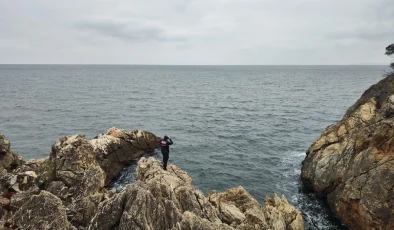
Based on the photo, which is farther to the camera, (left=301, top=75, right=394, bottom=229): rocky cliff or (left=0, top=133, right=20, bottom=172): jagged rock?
(left=0, top=133, right=20, bottom=172): jagged rock

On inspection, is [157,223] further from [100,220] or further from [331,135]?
[331,135]

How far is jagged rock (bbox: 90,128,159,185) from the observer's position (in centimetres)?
3544

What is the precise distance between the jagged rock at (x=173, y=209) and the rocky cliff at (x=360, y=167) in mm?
5611

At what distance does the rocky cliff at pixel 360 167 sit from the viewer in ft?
75.0

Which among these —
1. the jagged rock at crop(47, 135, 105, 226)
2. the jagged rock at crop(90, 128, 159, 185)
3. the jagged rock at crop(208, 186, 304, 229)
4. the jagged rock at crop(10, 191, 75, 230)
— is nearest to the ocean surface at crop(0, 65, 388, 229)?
the jagged rock at crop(90, 128, 159, 185)

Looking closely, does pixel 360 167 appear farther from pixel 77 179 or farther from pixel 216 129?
pixel 216 129

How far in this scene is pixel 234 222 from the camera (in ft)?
64.6

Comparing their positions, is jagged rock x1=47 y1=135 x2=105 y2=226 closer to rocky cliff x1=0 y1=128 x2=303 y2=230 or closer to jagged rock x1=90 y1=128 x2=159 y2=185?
rocky cliff x1=0 y1=128 x2=303 y2=230

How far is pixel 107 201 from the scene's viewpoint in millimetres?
15727

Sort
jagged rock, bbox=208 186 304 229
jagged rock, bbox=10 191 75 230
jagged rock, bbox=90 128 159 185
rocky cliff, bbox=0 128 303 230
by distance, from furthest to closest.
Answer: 1. jagged rock, bbox=90 128 159 185
2. jagged rock, bbox=208 186 304 229
3. rocky cliff, bbox=0 128 303 230
4. jagged rock, bbox=10 191 75 230

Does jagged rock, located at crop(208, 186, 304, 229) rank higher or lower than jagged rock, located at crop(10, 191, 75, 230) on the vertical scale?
lower

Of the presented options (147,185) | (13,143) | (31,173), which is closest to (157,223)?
(147,185)

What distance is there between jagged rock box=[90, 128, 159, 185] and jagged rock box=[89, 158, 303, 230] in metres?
12.5

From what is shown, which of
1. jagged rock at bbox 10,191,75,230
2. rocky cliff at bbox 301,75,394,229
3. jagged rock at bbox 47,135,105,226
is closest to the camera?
jagged rock at bbox 10,191,75,230
